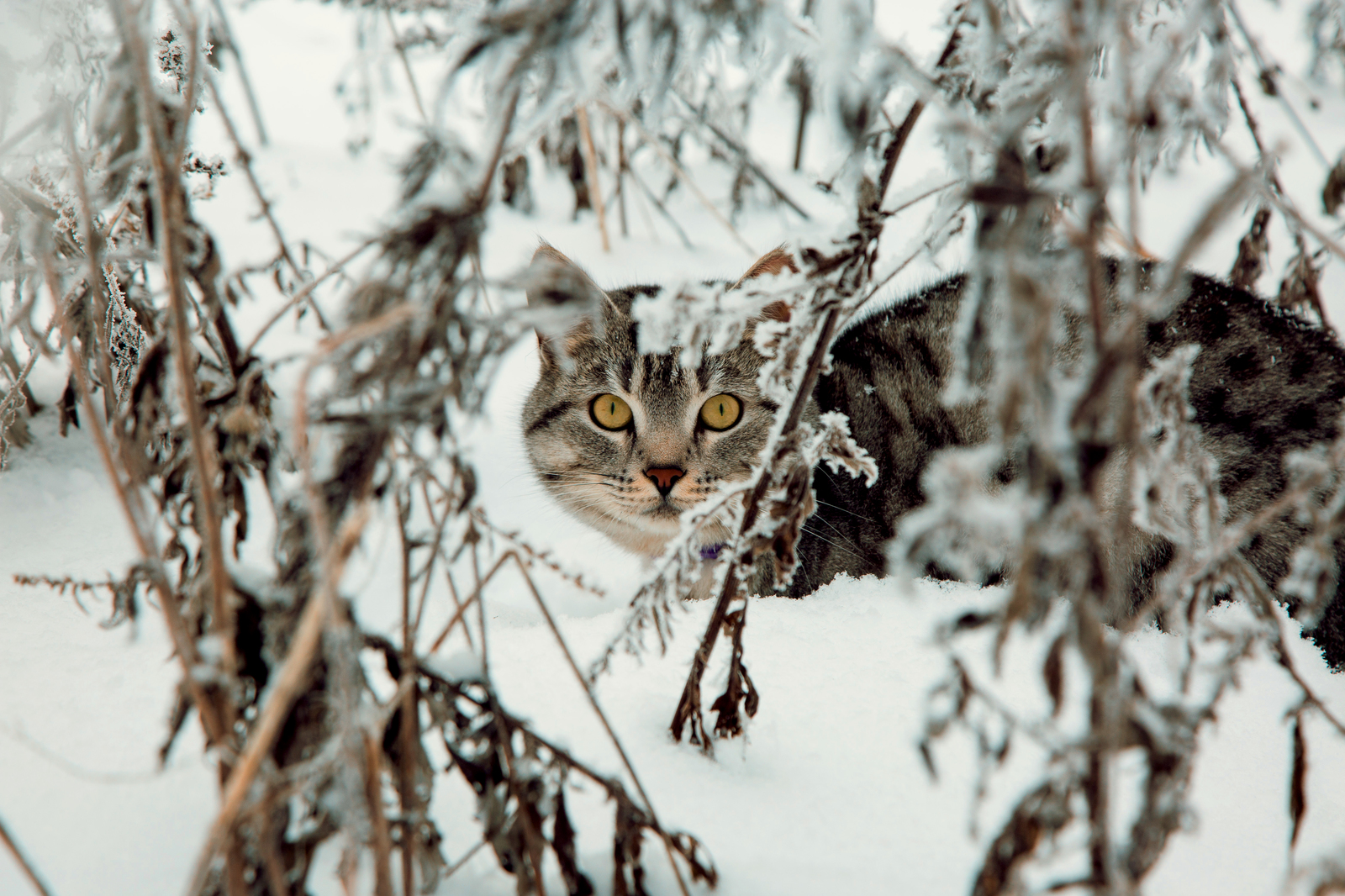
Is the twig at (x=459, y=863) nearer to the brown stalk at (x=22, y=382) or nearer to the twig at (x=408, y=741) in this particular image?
the twig at (x=408, y=741)

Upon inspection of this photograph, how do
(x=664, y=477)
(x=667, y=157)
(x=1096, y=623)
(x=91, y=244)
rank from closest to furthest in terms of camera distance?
1. (x=1096, y=623)
2. (x=91, y=244)
3. (x=667, y=157)
4. (x=664, y=477)

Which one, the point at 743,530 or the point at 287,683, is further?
the point at 743,530

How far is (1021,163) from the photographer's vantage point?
26.0 inches

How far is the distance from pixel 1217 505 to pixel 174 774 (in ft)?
3.75

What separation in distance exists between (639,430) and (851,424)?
2.07 ft

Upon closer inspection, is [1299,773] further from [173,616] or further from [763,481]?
[173,616]

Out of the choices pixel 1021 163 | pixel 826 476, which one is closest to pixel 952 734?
pixel 1021 163

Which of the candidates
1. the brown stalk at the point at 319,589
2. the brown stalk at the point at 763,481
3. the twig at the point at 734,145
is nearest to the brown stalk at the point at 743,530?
the brown stalk at the point at 763,481

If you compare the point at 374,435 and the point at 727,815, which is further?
the point at 727,815

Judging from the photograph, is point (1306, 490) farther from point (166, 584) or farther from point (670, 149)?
point (670, 149)

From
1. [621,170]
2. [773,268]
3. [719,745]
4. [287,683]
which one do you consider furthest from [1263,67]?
[621,170]

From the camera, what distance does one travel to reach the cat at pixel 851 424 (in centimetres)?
195

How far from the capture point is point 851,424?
7.63 feet

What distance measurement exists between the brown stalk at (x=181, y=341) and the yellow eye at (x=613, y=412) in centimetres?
143
